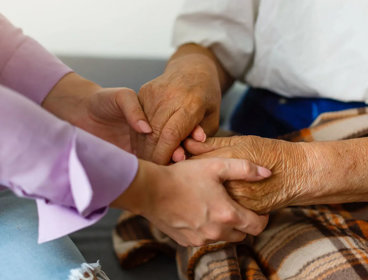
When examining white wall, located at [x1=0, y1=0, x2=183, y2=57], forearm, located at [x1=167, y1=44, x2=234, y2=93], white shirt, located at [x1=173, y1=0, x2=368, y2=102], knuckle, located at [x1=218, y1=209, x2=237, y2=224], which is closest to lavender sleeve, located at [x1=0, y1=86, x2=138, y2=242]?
knuckle, located at [x1=218, y1=209, x2=237, y2=224]

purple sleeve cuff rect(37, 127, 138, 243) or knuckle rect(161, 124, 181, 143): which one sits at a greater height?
purple sleeve cuff rect(37, 127, 138, 243)

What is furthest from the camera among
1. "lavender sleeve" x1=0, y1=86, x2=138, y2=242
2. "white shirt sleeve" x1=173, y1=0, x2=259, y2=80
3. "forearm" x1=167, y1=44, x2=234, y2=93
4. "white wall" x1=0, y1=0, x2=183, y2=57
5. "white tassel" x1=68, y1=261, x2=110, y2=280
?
"white wall" x1=0, y1=0, x2=183, y2=57

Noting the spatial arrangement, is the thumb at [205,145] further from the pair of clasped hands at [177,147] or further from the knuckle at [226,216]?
the knuckle at [226,216]

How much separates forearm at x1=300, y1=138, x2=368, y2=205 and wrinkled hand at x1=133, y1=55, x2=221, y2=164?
232 millimetres

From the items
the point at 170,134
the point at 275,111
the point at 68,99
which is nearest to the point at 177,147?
the point at 170,134

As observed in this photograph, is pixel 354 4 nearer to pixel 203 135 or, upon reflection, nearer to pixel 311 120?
pixel 311 120

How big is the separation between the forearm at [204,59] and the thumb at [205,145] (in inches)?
8.3

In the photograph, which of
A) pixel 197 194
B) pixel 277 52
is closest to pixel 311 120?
pixel 277 52

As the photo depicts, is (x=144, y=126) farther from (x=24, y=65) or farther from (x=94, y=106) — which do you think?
(x=24, y=65)

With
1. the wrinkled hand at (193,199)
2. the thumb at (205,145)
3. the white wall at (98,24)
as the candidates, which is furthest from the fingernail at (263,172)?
the white wall at (98,24)

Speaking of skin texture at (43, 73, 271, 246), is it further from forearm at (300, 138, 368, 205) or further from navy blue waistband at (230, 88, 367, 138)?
navy blue waistband at (230, 88, 367, 138)

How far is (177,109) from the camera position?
0.91m

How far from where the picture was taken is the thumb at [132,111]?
0.90 meters

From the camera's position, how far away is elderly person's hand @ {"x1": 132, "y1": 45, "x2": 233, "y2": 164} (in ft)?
2.89
